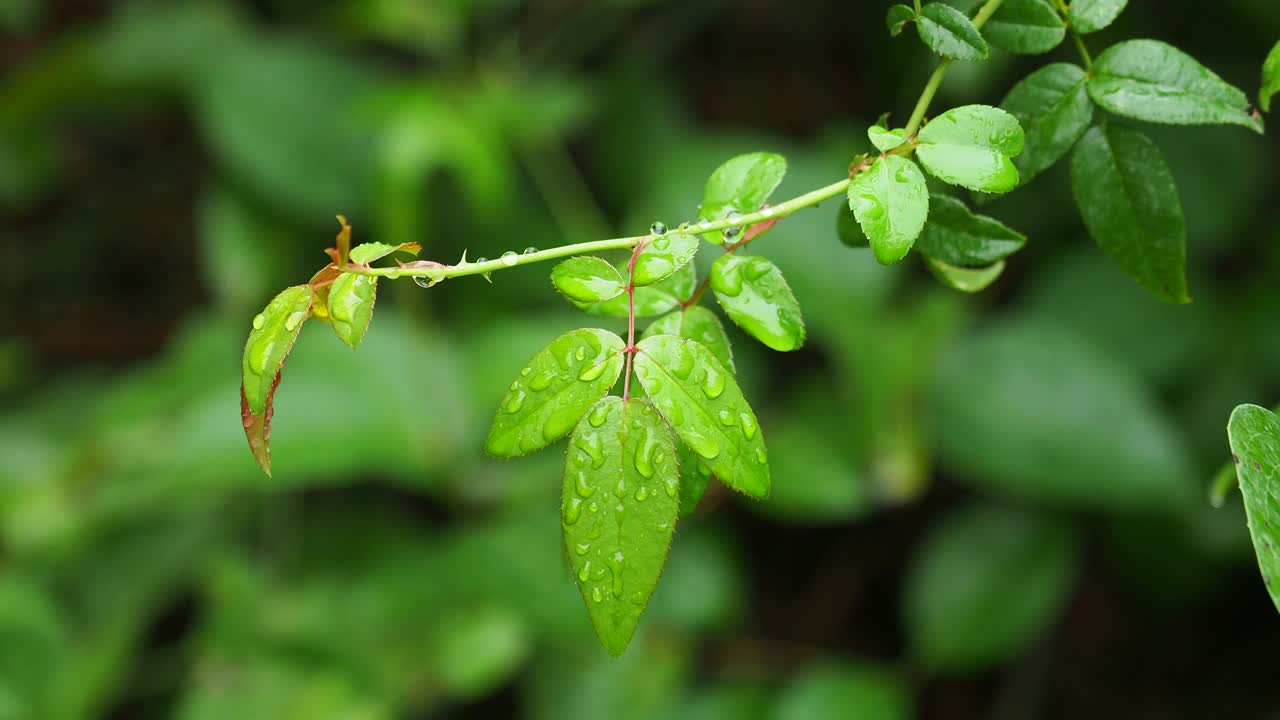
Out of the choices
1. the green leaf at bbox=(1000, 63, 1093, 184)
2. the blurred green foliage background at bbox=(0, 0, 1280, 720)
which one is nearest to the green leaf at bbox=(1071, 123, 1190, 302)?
the green leaf at bbox=(1000, 63, 1093, 184)

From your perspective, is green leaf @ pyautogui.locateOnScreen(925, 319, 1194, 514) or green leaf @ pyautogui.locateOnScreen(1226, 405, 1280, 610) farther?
green leaf @ pyautogui.locateOnScreen(925, 319, 1194, 514)

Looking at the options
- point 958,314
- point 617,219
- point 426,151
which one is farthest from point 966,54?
point 617,219

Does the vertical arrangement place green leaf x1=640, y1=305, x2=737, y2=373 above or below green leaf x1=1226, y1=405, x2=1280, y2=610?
above

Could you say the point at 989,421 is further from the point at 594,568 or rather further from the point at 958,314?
the point at 594,568

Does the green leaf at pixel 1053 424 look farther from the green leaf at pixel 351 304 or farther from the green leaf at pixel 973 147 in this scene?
the green leaf at pixel 351 304

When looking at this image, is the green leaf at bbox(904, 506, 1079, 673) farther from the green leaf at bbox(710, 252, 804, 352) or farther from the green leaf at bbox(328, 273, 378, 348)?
the green leaf at bbox(328, 273, 378, 348)
